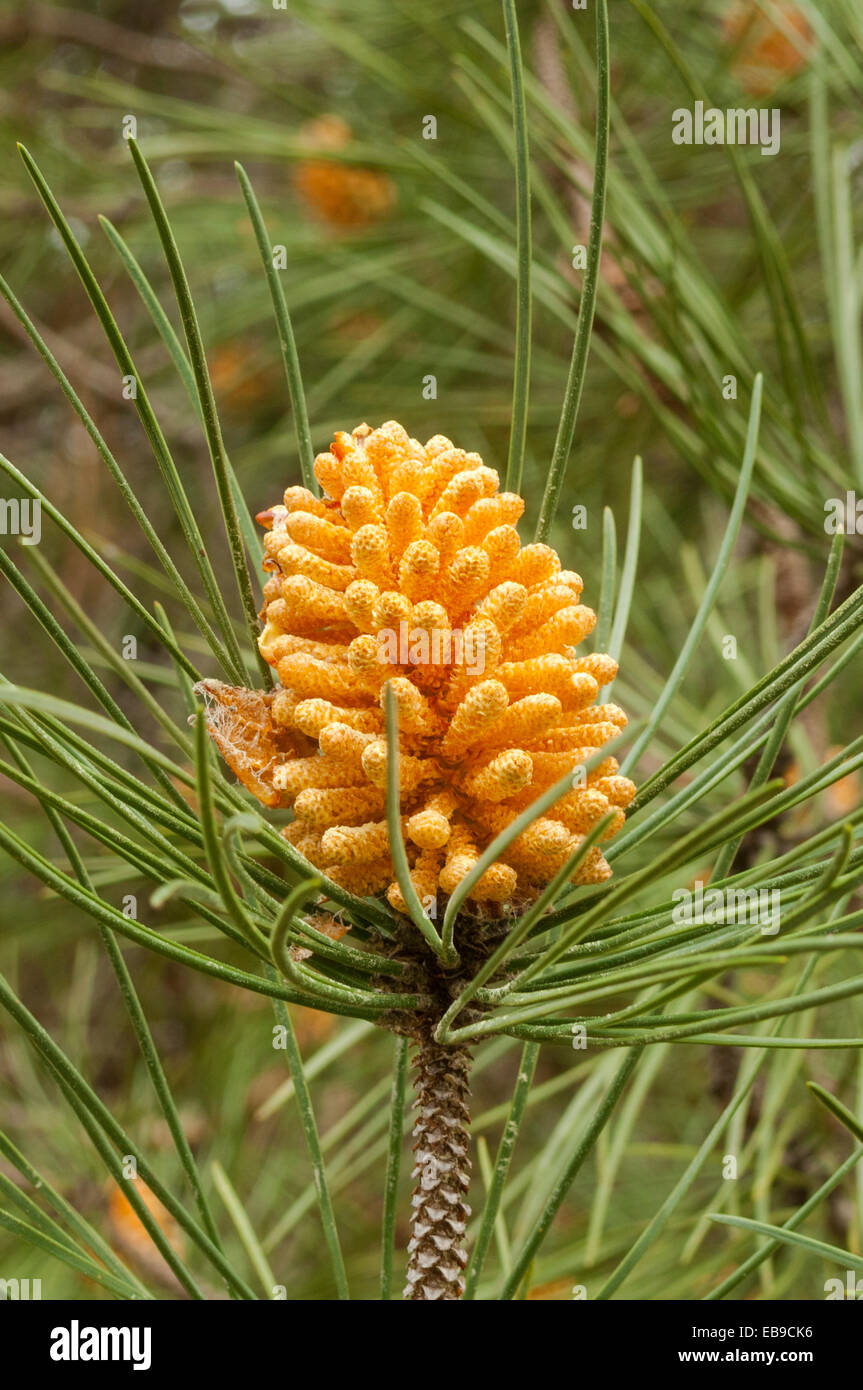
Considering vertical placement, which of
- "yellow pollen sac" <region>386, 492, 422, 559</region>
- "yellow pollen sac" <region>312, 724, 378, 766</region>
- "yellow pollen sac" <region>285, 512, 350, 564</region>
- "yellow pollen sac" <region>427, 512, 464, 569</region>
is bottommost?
"yellow pollen sac" <region>312, 724, 378, 766</region>

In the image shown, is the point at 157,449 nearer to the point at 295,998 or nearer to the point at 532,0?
the point at 295,998

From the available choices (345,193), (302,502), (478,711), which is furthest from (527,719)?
(345,193)

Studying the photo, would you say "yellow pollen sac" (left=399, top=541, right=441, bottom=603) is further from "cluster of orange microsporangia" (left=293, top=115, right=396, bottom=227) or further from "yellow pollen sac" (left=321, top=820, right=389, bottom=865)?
"cluster of orange microsporangia" (left=293, top=115, right=396, bottom=227)

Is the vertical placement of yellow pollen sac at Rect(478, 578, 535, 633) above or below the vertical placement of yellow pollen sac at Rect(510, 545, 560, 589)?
below

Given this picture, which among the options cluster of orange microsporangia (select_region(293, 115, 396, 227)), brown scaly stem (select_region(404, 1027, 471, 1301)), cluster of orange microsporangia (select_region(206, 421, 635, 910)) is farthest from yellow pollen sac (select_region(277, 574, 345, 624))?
cluster of orange microsporangia (select_region(293, 115, 396, 227))

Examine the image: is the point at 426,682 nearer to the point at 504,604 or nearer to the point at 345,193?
the point at 504,604

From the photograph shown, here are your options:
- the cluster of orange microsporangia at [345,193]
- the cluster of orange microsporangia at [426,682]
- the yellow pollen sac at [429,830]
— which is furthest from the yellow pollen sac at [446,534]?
the cluster of orange microsporangia at [345,193]

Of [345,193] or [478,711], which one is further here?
[345,193]
